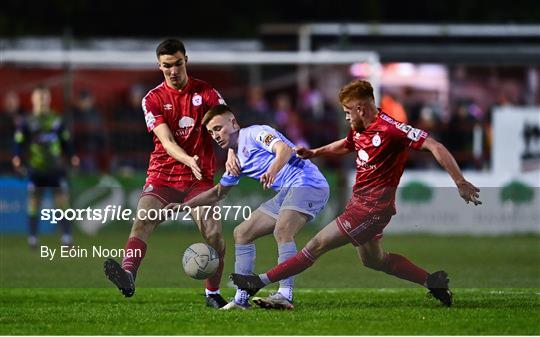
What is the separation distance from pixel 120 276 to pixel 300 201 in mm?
1565

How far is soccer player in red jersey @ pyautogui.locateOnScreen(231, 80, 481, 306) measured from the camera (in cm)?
1102

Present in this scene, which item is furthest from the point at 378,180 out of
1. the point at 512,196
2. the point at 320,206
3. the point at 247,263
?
the point at 512,196

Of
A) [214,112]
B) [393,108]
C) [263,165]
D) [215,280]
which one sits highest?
[214,112]

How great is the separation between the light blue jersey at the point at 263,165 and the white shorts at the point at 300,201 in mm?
44

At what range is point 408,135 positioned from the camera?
35.4 ft

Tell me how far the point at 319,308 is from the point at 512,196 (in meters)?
6.45

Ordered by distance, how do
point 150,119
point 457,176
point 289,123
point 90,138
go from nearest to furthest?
1. point 457,176
2. point 150,119
3. point 289,123
4. point 90,138

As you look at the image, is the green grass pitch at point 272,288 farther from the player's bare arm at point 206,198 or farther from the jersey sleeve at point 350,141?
the jersey sleeve at point 350,141

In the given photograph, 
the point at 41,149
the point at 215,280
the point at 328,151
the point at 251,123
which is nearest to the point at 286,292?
the point at 215,280

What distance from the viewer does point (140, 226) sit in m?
11.6

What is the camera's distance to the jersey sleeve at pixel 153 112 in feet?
38.2

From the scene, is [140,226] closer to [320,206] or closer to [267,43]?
[320,206]

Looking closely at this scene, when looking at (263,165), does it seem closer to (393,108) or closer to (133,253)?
(133,253)

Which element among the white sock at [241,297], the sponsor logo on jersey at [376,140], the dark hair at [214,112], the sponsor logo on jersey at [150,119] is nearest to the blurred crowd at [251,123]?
the sponsor logo on jersey at [150,119]
